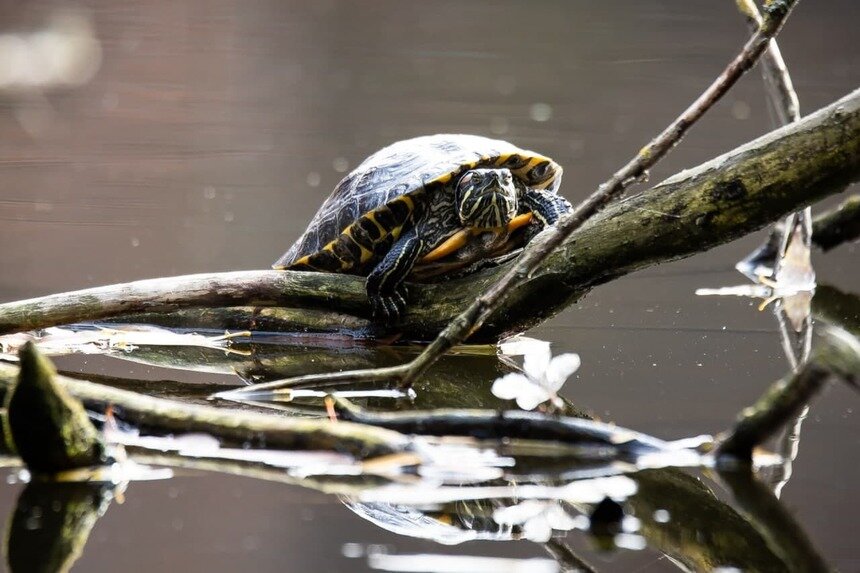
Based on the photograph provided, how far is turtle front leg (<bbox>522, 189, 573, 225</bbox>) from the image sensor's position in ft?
9.52

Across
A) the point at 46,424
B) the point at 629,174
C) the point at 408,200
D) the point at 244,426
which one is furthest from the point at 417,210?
the point at 46,424

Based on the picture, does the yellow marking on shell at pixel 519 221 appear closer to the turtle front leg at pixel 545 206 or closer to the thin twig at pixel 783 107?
the turtle front leg at pixel 545 206

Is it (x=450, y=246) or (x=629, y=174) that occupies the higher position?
(x=629, y=174)

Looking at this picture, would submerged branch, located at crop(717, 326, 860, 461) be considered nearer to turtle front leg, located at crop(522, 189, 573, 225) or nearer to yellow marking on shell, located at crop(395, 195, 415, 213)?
turtle front leg, located at crop(522, 189, 573, 225)

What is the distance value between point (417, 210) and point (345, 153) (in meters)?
2.78

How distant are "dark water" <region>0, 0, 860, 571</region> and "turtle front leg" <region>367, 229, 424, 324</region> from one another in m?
0.47

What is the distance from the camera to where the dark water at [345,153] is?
159 centimetres

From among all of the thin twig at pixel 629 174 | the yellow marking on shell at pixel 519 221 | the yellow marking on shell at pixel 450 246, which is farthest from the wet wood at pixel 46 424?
the yellow marking on shell at pixel 519 221

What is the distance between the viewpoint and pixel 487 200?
2.79 m

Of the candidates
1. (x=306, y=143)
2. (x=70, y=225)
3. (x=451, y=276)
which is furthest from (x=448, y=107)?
(x=451, y=276)

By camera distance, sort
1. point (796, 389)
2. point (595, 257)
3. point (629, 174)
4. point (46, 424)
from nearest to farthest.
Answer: point (796, 389) < point (46, 424) < point (629, 174) < point (595, 257)

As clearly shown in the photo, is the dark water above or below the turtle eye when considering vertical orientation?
below

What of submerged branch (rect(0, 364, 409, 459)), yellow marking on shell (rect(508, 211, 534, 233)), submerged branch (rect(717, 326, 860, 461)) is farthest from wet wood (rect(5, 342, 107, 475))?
yellow marking on shell (rect(508, 211, 534, 233))

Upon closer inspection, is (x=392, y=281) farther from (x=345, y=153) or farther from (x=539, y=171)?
(x=345, y=153)
